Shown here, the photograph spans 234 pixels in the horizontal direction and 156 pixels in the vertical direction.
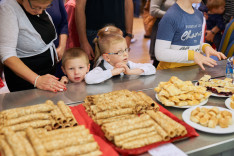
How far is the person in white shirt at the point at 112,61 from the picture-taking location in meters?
2.12

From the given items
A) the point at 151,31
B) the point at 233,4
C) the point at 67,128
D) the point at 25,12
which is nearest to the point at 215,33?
the point at 233,4

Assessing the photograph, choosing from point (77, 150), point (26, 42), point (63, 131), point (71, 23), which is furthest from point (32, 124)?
point (71, 23)

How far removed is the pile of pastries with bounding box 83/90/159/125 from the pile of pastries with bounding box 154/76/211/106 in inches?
5.0

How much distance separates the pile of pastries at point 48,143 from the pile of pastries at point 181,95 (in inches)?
25.1

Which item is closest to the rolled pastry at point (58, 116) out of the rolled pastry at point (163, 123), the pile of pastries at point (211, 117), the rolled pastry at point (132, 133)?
the rolled pastry at point (132, 133)

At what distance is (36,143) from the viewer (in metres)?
1.10

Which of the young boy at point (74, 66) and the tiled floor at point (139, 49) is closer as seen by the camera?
the young boy at point (74, 66)

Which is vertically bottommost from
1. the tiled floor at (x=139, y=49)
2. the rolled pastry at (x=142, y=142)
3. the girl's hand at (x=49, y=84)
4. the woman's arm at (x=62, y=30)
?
the tiled floor at (x=139, y=49)

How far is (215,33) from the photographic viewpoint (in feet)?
15.9

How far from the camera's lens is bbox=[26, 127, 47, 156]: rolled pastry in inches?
42.0

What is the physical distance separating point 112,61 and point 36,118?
1.14m

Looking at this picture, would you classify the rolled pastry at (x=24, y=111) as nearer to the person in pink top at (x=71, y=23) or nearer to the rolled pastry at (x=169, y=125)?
the rolled pastry at (x=169, y=125)

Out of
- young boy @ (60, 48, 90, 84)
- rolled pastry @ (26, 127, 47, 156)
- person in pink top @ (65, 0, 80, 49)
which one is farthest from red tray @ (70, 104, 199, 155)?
person in pink top @ (65, 0, 80, 49)

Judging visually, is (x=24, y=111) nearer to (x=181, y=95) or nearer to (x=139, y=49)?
(x=181, y=95)
